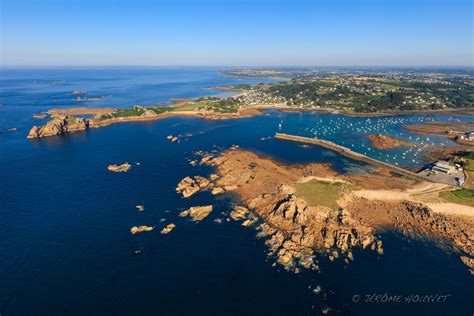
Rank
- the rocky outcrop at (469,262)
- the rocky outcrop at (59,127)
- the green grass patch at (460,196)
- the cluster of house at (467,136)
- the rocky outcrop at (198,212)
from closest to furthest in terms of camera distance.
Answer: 1. the rocky outcrop at (469,262)
2. the rocky outcrop at (198,212)
3. the green grass patch at (460,196)
4. the cluster of house at (467,136)
5. the rocky outcrop at (59,127)

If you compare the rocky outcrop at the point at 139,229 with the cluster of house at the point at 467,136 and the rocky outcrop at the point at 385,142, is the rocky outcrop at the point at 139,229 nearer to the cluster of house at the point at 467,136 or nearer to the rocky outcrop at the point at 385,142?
the rocky outcrop at the point at 385,142

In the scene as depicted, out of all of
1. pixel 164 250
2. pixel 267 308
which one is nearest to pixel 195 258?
pixel 164 250

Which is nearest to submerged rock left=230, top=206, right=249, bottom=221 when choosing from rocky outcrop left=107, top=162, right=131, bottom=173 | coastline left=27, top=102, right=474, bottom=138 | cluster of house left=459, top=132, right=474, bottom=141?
rocky outcrop left=107, top=162, right=131, bottom=173

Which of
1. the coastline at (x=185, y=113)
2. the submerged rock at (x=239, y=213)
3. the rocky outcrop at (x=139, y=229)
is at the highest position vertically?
the coastline at (x=185, y=113)

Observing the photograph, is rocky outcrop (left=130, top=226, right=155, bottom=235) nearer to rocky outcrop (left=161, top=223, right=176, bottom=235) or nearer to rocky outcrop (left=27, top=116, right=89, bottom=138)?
rocky outcrop (left=161, top=223, right=176, bottom=235)

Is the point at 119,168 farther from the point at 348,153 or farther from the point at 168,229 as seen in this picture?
the point at 348,153

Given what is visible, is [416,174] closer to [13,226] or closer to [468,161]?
[468,161]

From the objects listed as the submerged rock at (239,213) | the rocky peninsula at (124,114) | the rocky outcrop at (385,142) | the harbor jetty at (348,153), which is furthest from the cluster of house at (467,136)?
the submerged rock at (239,213)
